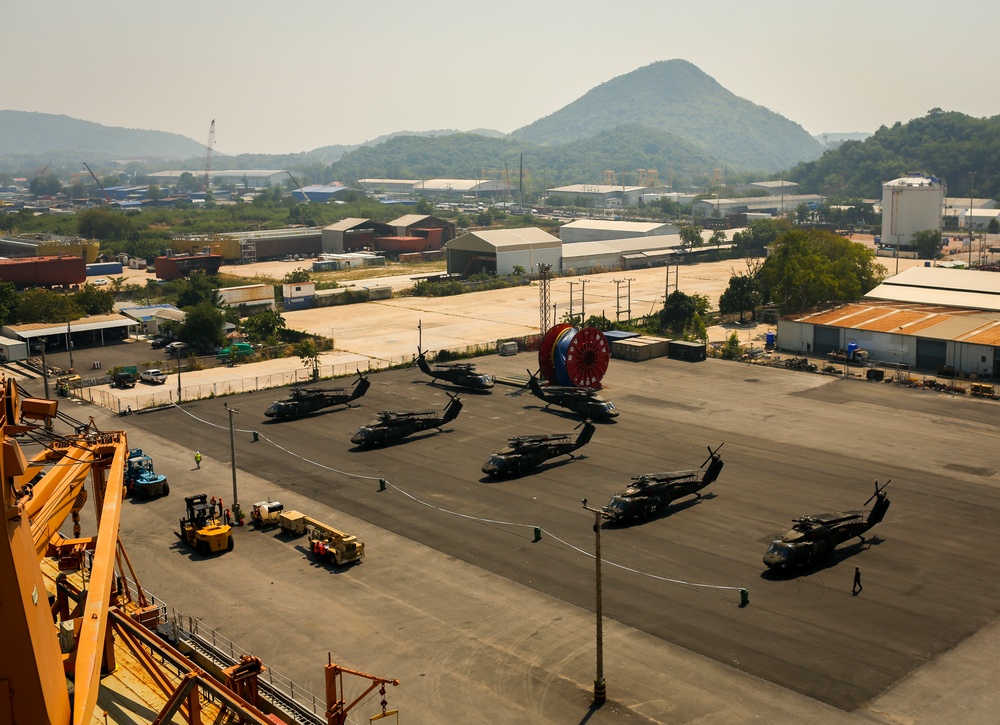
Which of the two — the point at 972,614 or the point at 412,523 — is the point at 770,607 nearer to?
the point at 972,614

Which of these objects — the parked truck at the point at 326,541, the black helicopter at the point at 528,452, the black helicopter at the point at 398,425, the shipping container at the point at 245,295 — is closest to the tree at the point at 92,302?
the shipping container at the point at 245,295

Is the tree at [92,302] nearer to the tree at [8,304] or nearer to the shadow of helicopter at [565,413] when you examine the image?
the tree at [8,304]

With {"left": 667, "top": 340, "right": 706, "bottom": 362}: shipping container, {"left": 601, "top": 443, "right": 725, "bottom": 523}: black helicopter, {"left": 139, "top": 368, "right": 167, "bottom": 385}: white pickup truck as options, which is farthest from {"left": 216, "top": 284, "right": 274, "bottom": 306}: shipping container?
{"left": 601, "top": 443, "right": 725, "bottom": 523}: black helicopter

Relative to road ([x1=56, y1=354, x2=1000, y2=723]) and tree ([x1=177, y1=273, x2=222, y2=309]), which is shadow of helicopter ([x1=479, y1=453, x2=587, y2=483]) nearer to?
road ([x1=56, y1=354, x2=1000, y2=723])

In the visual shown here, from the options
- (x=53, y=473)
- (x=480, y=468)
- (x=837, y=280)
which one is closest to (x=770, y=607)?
(x=480, y=468)

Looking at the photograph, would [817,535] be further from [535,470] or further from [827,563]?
[535,470]

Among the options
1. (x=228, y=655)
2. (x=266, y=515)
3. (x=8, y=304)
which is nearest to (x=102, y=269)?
(x=8, y=304)
